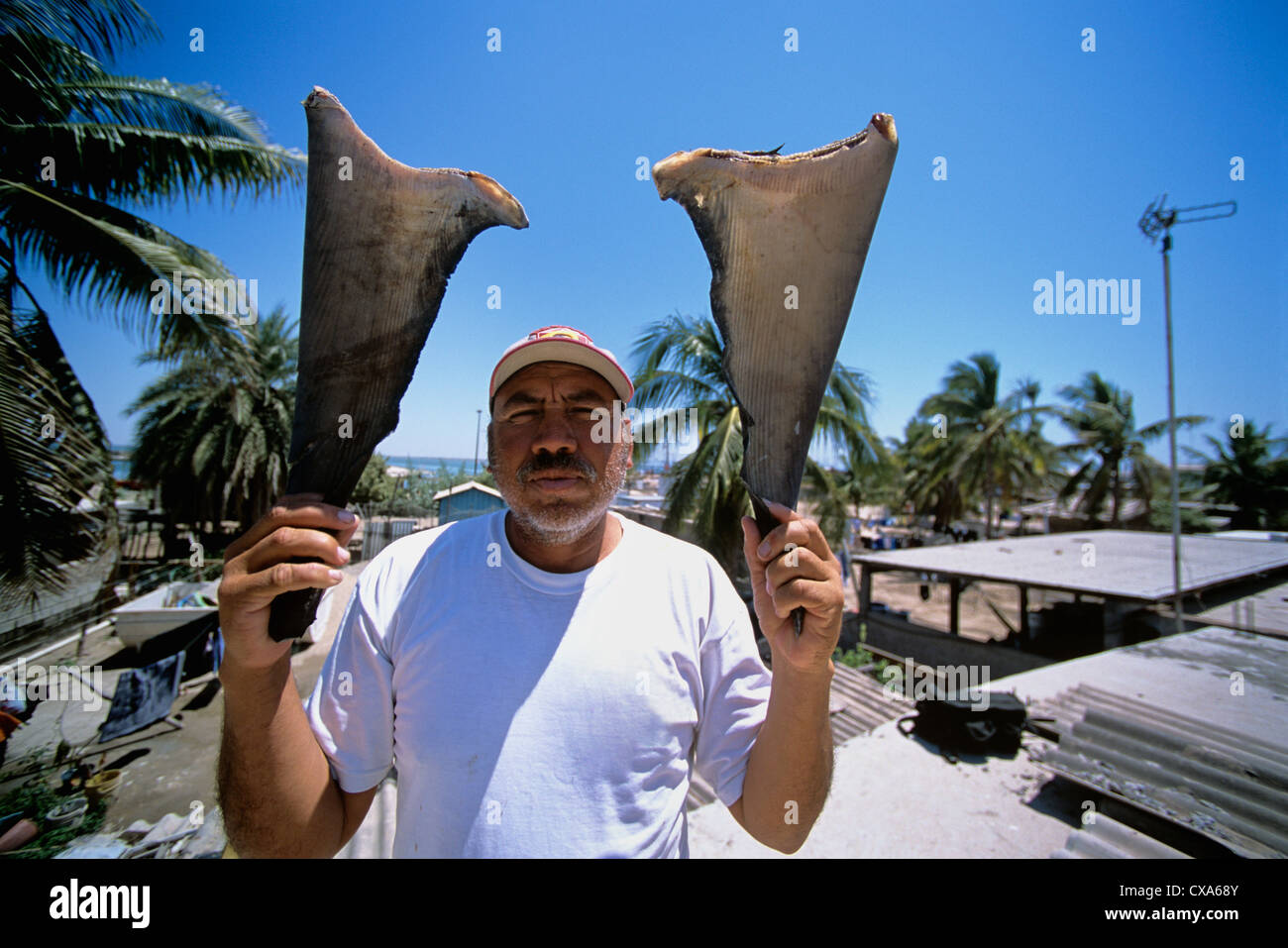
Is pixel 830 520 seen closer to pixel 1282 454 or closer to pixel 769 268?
pixel 769 268

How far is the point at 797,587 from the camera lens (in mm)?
1235

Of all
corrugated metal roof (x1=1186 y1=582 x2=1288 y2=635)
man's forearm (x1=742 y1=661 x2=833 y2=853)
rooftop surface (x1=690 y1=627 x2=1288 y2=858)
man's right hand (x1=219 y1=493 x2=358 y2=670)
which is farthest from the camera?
corrugated metal roof (x1=1186 y1=582 x2=1288 y2=635)

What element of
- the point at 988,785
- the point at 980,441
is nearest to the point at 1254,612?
the point at 988,785

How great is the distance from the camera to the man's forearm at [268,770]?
1.24 metres

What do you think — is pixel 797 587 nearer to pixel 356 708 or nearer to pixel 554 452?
pixel 554 452

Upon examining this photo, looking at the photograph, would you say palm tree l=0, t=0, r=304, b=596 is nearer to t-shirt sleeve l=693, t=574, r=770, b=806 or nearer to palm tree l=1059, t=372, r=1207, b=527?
t-shirt sleeve l=693, t=574, r=770, b=806

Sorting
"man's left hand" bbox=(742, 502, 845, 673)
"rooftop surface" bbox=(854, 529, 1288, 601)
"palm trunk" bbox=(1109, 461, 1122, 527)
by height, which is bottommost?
"rooftop surface" bbox=(854, 529, 1288, 601)

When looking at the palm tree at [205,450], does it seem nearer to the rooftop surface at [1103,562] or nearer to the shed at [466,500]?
the shed at [466,500]

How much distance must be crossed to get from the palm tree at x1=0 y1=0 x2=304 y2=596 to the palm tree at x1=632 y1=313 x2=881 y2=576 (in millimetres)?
7088

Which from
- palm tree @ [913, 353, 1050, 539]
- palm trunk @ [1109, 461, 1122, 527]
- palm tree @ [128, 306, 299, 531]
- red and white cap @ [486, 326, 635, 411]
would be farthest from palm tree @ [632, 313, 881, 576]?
palm trunk @ [1109, 461, 1122, 527]

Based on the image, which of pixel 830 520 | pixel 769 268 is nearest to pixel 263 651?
pixel 769 268

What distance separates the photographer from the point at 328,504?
1265 mm

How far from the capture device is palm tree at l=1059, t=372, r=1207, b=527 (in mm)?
26000
